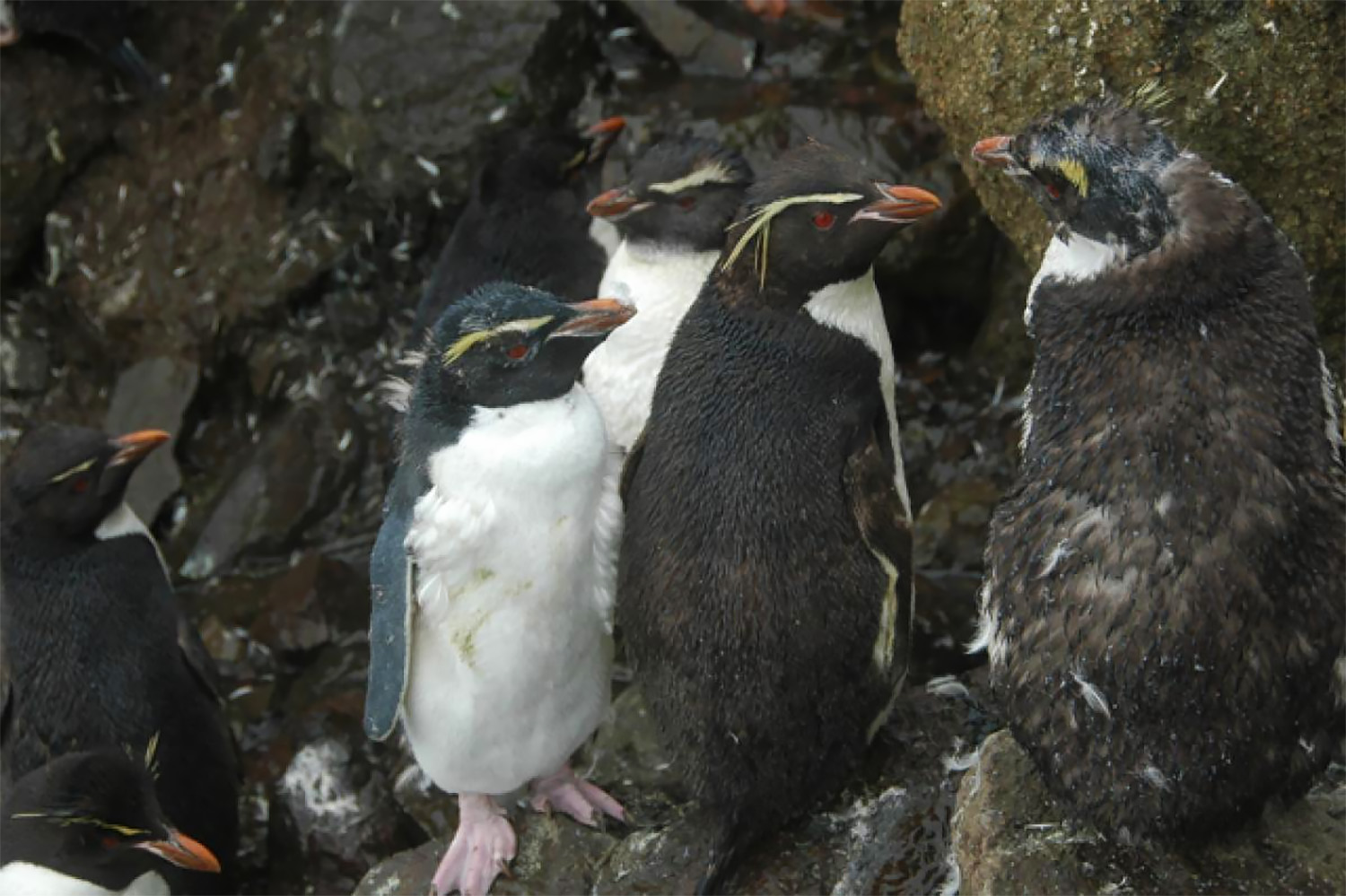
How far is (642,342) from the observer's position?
4430 millimetres

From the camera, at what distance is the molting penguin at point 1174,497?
258 centimetres

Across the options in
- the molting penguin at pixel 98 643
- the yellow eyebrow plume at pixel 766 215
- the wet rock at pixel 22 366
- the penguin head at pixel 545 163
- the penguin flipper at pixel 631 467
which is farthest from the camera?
the wet rock at pixel 22 366

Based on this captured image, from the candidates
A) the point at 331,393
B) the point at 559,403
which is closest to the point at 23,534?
the point at 331,393

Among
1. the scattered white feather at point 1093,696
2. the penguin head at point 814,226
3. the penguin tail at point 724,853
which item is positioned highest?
the penguin head at point 814,226

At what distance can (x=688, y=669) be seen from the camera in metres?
3.33

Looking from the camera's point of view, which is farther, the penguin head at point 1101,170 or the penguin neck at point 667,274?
the penguin neck at point 667,274

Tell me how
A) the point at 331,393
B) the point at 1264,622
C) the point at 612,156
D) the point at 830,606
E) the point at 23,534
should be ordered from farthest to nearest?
1. the point at 331,393
2. the point at 612,156
3. the point at 23,534
4. the point at 830,606
5. the point at 1264,622

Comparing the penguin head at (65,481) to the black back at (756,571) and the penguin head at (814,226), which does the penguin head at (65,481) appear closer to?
the black back at (756,571)

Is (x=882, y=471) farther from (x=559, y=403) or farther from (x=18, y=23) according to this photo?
(x=18, y=23)

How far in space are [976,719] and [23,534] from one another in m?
2.85

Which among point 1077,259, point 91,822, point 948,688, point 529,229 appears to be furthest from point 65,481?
point 1077,259

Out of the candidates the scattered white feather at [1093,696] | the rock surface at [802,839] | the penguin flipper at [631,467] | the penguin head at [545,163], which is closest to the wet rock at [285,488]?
the penguin head at [545,163]

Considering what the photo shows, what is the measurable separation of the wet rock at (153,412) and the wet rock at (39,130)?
0.81 meters

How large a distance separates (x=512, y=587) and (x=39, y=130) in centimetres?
Answer: 415
